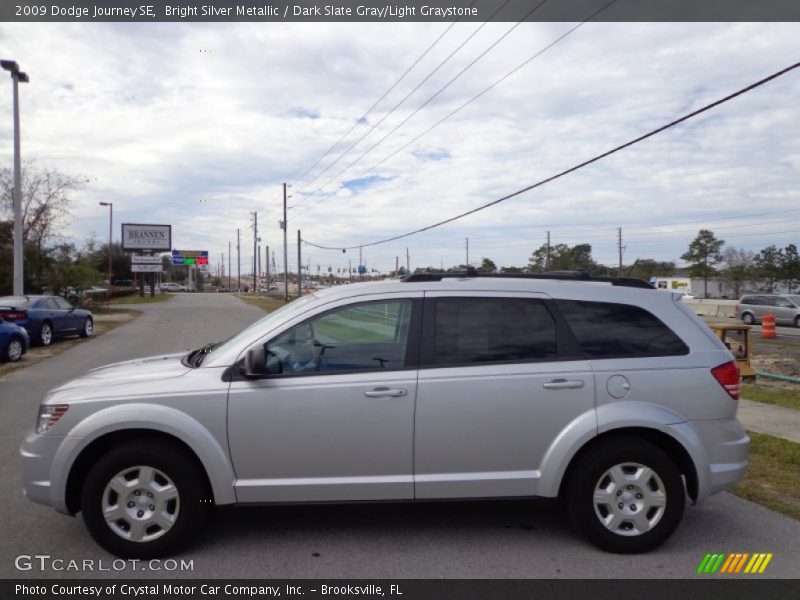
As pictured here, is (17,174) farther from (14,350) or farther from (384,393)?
(384,393)

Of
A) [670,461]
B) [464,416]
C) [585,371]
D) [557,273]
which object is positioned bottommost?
[670,461]

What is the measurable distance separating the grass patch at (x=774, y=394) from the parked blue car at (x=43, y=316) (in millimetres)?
16760

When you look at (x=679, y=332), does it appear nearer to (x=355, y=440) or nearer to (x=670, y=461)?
(x=670, y=461)

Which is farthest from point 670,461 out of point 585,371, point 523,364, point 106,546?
point 106,546

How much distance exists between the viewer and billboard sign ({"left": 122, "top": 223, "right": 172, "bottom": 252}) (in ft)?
235

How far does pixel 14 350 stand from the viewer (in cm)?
1412

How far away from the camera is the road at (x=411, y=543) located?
3.80 meters

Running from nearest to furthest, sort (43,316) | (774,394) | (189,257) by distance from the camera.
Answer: (774,394)
(43,316)
(189,257)

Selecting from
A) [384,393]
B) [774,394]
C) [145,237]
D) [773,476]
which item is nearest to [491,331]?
[384,393]

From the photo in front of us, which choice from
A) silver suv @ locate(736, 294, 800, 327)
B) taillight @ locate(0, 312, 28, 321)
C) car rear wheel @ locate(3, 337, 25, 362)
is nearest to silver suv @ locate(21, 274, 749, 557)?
car rear wheel @ locate(3, 337, 25, 362)

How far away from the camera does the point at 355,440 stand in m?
4.04
